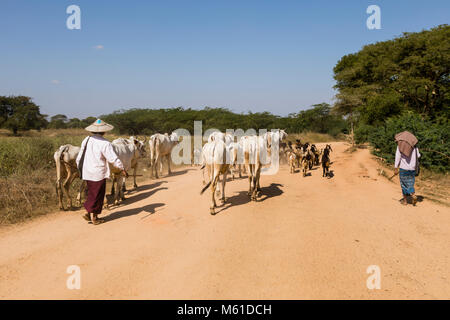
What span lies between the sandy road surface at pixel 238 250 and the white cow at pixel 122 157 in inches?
22.1

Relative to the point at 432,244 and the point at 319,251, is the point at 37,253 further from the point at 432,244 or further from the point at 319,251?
the point at 432,244

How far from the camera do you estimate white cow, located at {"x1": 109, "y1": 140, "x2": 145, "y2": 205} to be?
741 cm

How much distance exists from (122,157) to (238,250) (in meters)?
5.07

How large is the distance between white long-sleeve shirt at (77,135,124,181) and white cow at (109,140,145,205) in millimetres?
1241

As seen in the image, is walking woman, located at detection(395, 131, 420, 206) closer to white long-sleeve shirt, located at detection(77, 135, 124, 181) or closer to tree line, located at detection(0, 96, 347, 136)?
white long-sleeve shirt, located at detection(77, 135, 124, 181)

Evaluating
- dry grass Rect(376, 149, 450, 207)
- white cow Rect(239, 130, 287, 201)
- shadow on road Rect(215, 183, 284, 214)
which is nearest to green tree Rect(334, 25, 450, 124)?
dry grass Rect(376, 149, 450, 207)

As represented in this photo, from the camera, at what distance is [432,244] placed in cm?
491

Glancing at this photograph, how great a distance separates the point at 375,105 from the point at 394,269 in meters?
15.4

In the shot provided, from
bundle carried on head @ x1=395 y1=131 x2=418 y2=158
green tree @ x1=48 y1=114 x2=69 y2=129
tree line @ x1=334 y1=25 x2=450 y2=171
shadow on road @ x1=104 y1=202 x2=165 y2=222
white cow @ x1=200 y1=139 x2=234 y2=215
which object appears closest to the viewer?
shadow on road @ x1=104 y1=202 x2=165 y2=222

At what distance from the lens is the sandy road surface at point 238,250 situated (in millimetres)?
3527

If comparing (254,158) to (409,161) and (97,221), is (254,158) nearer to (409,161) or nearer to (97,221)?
(409,161)

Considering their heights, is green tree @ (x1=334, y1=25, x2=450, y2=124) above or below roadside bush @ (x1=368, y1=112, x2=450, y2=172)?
above

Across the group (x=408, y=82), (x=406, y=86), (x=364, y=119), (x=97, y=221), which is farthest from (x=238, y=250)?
(x=406, y=86)
